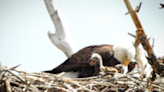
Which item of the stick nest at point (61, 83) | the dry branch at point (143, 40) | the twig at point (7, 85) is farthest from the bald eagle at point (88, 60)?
the twig at point (7, 85)

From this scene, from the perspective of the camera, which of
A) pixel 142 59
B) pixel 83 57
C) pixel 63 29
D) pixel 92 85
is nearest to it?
pixel 92 85

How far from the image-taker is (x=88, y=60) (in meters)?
5.90

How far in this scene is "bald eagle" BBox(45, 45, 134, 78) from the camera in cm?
568

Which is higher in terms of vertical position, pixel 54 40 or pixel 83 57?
pixel 54 40

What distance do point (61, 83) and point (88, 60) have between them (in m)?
2.29

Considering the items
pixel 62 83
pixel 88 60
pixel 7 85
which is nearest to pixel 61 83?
pixel 62 83

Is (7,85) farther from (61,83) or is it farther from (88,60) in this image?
(88,60)

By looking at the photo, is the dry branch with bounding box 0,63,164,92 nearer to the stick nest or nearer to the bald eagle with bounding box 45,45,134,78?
the stick nest

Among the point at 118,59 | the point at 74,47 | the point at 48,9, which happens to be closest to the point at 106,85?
the point at 118,59

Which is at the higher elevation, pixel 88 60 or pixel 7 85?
pixel 88 60

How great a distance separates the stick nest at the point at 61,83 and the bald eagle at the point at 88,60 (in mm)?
1211

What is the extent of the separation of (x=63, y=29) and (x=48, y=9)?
2.21 ft

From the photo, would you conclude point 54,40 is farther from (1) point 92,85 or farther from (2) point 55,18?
(1) point 92,85

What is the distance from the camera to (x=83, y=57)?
5.96m
